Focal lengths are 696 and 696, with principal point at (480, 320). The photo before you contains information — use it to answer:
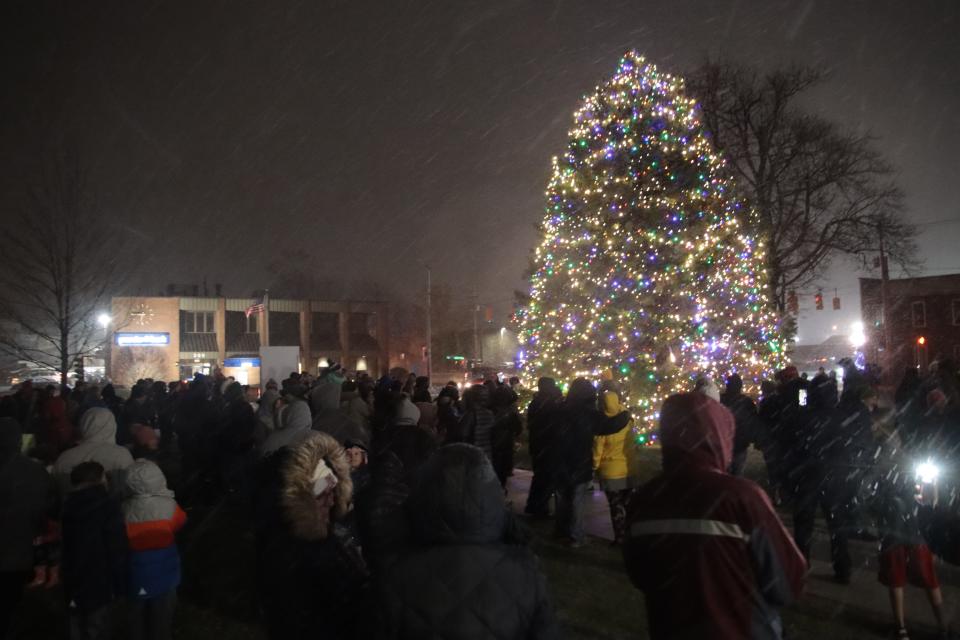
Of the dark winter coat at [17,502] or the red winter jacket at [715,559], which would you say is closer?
the red winter jacket at [715,559]

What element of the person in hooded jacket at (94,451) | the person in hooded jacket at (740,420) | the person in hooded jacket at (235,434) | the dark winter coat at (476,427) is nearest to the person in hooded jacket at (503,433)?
the dark winter coat at (476,427)

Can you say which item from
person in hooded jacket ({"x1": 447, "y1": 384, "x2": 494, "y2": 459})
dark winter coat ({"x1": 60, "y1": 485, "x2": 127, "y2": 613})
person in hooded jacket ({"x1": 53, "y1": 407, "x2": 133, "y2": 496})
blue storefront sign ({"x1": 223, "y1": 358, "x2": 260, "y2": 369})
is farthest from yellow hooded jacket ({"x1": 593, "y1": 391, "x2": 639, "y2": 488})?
blue storefront sign ({"x1": 223, "y1": 358, "x2": 260, "y2": 369})

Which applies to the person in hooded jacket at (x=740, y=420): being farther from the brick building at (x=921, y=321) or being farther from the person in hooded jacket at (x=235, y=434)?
the brick building at (x=921, y=321)

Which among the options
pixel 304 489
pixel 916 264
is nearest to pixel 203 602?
pixel 304 489

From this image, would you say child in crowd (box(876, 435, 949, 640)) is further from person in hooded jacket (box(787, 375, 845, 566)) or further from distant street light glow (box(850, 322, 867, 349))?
distant street light glow (box(850, 322, 867, 349))

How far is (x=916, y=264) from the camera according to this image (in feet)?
88.6

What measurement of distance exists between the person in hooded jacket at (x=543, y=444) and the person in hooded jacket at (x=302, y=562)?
17.8 feet

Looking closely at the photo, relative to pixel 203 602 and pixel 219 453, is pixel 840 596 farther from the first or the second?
pixel 219 453

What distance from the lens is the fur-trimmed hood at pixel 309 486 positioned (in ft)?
10.2

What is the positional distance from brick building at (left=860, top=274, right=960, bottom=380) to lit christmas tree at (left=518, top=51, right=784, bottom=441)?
126ft

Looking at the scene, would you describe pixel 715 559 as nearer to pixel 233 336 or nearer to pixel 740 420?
pixel 740 420

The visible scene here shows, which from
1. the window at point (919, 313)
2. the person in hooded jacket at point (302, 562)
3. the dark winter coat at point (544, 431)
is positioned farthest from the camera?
the window at point (919, 313)

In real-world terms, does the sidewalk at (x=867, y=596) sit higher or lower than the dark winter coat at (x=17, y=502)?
lower

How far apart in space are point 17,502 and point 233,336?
5318 cm
